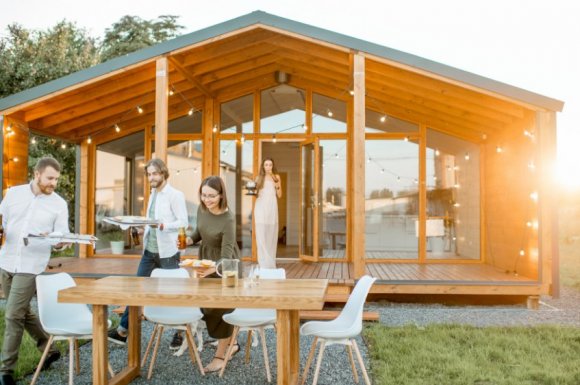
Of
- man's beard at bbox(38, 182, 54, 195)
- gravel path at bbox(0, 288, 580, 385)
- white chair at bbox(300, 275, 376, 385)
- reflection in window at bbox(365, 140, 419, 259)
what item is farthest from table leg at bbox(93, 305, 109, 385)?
reflection in window at bbox(365, 140, 419, 259)

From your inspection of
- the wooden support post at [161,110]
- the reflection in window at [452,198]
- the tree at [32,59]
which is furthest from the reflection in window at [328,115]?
the tree at [32,59]

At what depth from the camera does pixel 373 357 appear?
416cm

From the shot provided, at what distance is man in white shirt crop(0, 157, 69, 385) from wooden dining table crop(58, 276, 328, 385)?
0.45 metres

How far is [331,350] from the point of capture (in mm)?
4383

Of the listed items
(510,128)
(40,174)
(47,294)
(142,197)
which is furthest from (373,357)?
(142,197)

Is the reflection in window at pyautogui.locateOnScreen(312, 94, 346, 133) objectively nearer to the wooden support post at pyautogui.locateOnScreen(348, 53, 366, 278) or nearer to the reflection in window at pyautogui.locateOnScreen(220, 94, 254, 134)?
the reflection in window at pyautogui.locateOnScreen(220, 94, 254, 134)

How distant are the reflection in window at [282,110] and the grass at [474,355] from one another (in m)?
4.44

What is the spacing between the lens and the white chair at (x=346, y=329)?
3.32 meters

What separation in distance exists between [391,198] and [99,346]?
20.3ft

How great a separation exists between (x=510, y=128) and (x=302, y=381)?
214 inches

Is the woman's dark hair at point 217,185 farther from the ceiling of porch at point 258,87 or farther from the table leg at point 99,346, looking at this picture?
the ceiling of porch at point 258,87

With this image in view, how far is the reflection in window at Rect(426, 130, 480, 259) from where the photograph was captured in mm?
8492

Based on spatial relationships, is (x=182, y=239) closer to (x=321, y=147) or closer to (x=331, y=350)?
(x=331, y=350)

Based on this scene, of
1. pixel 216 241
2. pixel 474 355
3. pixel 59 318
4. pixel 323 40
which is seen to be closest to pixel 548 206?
pixel 474 355
